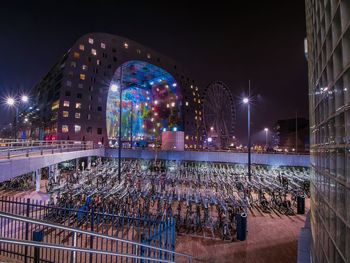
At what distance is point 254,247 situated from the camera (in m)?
10.4

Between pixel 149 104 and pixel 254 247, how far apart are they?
96.5m

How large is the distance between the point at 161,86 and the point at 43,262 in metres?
97.1

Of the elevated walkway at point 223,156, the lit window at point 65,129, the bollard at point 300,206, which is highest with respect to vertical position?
the lit window at point 65,129

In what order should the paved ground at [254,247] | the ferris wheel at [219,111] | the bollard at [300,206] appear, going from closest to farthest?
1. the paved ground at [254,247]
2. the bollard at [300,206]
3. the ferris wheel at [219,111]

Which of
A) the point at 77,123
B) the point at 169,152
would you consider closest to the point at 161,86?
the point at 77,123

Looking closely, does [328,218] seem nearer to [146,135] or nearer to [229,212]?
[229,212]

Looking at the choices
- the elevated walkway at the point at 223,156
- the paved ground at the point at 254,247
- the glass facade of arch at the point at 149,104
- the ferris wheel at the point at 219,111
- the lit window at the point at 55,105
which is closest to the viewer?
the paved ground at the point at 254,247

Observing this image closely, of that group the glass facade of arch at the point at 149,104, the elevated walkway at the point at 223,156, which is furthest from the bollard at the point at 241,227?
the glass facade of arch at the point at 149,104

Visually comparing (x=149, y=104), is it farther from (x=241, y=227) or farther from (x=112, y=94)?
(x=241, y=227)

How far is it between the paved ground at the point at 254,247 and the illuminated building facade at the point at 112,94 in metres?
28.8

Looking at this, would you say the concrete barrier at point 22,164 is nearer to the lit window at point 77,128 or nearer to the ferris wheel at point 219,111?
the ferris wheel at point 219,111

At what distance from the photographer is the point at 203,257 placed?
9422 millimetres

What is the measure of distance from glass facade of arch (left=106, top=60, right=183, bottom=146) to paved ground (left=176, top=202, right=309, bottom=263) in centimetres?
7959

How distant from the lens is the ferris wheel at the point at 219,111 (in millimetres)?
41812
